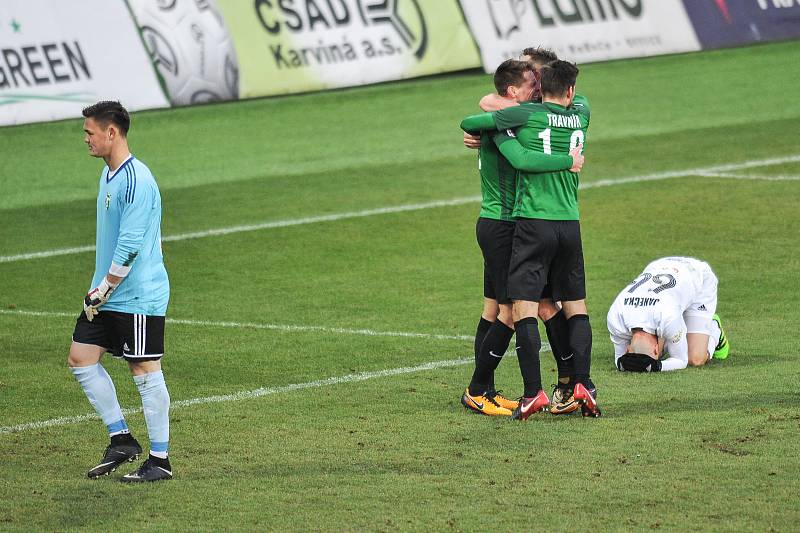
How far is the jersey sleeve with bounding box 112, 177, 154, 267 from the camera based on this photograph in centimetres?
762

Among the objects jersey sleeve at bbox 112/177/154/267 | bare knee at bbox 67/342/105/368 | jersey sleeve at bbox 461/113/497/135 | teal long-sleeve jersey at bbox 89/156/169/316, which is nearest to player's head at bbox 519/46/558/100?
jersey sleeve at bbox 461/113/497/135

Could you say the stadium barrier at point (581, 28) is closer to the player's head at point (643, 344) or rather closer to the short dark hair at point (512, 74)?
the player's head at point (643, 344)

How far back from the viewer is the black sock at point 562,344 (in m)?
9.30

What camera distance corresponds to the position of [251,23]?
76.3 ft

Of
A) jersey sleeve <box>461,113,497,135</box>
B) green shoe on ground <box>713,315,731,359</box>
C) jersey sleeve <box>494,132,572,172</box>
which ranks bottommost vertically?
green shoe on ground <box>713,315,731,359</box>

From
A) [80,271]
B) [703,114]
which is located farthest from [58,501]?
[703,114]

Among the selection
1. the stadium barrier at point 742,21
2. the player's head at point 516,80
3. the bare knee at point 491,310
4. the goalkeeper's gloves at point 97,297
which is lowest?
the bare knee at point 491,310

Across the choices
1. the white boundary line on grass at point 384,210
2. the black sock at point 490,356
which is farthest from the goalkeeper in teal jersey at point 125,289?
the white boundary line on grass at point 384,210

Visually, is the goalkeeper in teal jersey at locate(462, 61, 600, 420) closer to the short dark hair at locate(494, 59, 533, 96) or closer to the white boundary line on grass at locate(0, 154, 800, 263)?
the short dark hair at locate(494, 59, 533, 96)

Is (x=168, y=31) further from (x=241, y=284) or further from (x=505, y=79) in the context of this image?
(x=505, y=79)

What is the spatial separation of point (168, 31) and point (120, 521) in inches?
632

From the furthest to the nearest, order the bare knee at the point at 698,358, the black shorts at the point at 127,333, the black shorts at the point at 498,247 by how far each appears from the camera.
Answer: the bare knee at the point at 698,358 < the black shorts at the point at 498,247 < the black shorts at the point at 127,333

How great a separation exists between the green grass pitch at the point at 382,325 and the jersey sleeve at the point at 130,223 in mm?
1157

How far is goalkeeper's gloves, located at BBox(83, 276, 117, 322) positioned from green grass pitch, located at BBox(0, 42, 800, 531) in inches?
35.1
